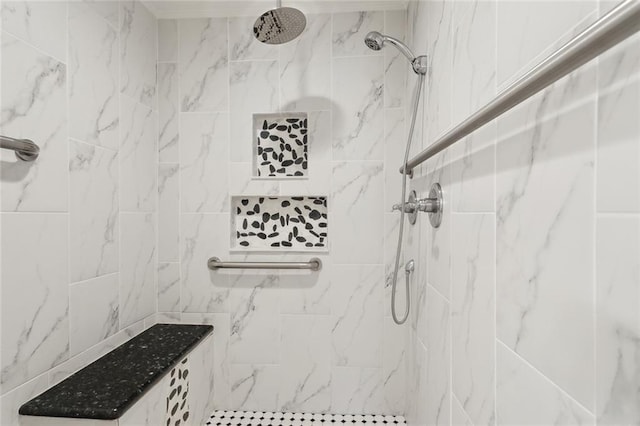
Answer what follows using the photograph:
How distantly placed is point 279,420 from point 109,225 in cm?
123

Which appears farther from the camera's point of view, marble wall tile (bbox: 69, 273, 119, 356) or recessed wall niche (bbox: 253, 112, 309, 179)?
recessed wall niche (bbox: 253, 112, 309, 179)

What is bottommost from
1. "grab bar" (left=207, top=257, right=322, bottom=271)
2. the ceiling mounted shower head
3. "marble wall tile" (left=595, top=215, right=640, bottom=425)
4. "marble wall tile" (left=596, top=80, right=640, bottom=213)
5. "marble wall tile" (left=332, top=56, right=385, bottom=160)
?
"grab bar" (left=207, top=257, right=322, bottom=271)

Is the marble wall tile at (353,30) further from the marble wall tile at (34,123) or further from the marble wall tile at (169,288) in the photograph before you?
the marble wall tile at (169,288)

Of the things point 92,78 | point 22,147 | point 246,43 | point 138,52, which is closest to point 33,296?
point 22,147

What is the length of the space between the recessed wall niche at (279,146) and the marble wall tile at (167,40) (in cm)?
56

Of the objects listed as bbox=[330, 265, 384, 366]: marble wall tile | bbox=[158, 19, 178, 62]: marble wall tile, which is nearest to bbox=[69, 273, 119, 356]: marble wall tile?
bbox=[330, 265, 384, 366]: marble wall tile

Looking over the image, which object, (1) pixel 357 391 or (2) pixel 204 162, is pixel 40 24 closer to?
(2) pixel 204 162

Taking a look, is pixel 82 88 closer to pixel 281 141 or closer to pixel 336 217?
pixel 281 141

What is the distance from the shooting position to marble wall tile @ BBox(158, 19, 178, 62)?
180cm

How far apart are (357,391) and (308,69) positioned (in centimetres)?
167

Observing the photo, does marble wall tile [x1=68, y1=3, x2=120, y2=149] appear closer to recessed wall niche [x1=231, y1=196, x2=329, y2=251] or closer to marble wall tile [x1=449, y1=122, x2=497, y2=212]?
recessed wall niche [x1=231, y1=196, x2=329, y2=251]

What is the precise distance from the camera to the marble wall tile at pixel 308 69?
1.74 metres

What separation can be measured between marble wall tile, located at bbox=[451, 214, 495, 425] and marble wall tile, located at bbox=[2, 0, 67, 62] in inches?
56.4

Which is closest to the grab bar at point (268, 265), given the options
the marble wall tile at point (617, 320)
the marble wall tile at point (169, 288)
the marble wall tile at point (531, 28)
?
the marble wall tile at point (169, 288)
